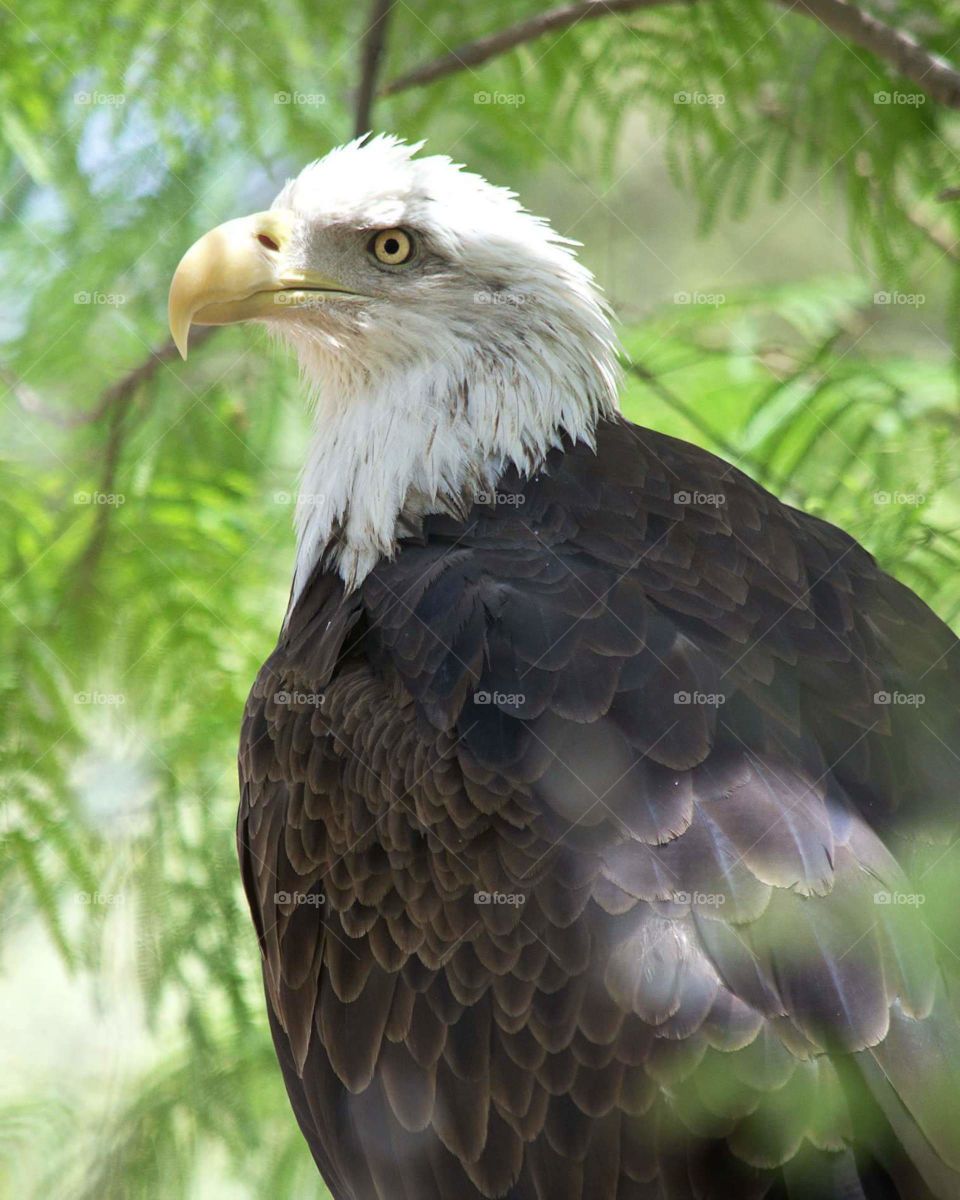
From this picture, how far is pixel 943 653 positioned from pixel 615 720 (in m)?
0.99

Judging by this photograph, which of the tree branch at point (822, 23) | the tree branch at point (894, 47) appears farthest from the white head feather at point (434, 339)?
the tree branch at point (894, 47)

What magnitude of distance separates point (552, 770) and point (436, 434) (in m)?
1.10

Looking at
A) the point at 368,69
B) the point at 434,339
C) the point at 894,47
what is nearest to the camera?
the point at 434,339

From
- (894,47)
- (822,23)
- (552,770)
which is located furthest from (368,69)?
(552,770)

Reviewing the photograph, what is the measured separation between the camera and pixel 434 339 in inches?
146

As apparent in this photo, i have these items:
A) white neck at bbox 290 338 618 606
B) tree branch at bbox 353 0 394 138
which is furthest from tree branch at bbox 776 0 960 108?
tree branch at bbox 353 0 394 138

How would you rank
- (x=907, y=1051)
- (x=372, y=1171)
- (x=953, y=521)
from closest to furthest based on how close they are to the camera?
(x=907, y=1051)
(x=372, y=1171)
(x=953, y=521)

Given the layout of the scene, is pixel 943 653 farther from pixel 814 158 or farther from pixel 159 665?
pixel 159 665

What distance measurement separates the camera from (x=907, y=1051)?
2619 millimetres

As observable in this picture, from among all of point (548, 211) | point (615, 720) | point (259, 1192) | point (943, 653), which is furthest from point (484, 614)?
point (548, 211)

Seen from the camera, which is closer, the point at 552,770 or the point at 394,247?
the point at 552,770

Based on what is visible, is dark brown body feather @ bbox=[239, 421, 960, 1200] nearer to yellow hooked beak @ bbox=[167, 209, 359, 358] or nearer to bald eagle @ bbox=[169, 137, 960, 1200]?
bald eagle @ bbox=[169, 137, 960, 1200]

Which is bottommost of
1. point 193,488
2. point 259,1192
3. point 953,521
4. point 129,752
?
point 259,1192

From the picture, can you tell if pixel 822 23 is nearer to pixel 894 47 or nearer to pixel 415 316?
pixel 894 47
